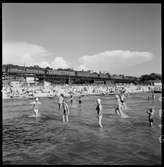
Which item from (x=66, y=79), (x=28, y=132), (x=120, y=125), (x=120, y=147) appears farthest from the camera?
(x=66, y=79)

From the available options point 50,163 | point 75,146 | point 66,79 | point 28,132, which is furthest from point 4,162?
point 66,79

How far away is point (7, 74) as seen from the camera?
5247cm

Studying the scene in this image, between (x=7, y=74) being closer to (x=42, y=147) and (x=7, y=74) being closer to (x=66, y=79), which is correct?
(x=66, y=79)

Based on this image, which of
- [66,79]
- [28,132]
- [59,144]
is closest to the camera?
[59,144]

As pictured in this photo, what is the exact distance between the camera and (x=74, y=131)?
1027 centimetres

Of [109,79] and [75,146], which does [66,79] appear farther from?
[75,146]

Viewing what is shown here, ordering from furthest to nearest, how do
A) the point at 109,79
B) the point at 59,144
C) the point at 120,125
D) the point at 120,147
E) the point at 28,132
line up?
the point at 109,79
the point at 120,125
the point at 28,132
the point at 59,144
the point at 120,147

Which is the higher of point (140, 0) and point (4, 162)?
point (140, 0)

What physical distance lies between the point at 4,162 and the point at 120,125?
650 centimetres

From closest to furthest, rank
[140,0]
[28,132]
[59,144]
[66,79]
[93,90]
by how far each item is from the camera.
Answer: [140,0] < [59,144] < [28,132] < [93,90] < [66,79]

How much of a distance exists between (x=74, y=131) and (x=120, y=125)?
262 cm

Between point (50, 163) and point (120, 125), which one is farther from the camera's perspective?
point (120, 125)

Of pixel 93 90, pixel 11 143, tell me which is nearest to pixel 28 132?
pixel 11 143

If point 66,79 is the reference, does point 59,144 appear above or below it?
below
